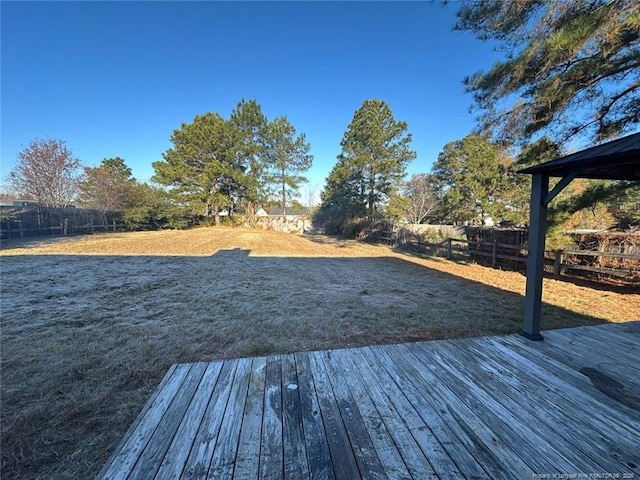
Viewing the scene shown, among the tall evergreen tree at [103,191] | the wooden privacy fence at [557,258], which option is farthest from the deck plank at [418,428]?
the tall evergreen tree at [103,191]

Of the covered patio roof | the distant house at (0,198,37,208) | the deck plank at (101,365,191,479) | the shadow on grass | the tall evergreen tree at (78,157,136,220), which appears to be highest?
the tall evergreen tree at (78,157,136,220)

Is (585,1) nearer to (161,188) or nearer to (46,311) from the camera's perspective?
(46,311)

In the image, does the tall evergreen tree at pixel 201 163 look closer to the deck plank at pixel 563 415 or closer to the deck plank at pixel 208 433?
the deck plank at pixel 208 433

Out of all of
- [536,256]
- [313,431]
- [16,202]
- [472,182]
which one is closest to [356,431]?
[313,431]

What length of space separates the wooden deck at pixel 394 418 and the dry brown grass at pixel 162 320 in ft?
1.88

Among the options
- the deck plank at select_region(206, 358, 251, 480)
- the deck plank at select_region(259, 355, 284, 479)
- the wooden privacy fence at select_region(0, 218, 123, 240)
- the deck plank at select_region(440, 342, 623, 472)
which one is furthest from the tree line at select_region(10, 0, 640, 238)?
the deck plank at select_region(206, 358, 251, 480)

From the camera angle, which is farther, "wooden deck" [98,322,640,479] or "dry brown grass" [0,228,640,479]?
"dry brown grass" [0,228,640,479]

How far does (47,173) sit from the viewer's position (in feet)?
46.0

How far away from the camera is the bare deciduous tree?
1336 cm

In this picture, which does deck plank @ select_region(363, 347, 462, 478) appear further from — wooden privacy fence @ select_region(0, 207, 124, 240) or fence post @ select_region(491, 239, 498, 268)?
wooden privacy fence @ select_region(0, 207, 124, 240)

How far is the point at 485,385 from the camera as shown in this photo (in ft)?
6.42

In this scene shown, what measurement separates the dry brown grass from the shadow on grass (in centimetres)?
1

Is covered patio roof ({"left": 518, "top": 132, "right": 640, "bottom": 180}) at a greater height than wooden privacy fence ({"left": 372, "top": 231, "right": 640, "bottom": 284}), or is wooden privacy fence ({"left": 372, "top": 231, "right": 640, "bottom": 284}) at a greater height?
covered patio roof ({"left": 518, "top": 132, "right": 640, "bottom": 180})

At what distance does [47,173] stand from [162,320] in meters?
16.8
